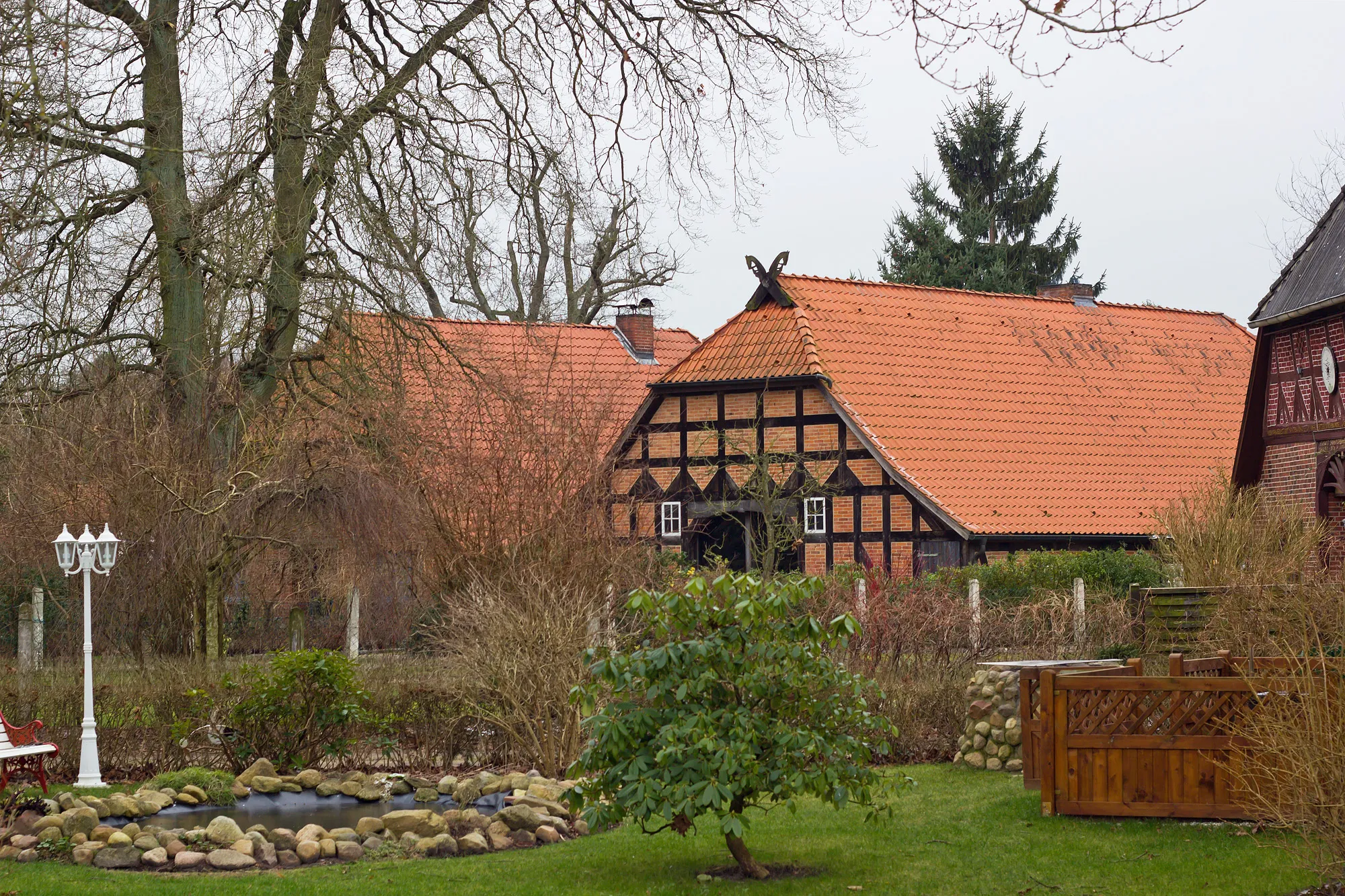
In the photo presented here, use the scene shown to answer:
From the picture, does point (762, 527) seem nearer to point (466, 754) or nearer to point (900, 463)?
point (900, 463)

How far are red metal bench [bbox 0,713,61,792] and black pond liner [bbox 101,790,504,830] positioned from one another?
1223 mm

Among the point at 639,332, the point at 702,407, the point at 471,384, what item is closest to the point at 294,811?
the point at 471,384

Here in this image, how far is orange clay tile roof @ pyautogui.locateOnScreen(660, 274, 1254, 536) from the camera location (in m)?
26.0

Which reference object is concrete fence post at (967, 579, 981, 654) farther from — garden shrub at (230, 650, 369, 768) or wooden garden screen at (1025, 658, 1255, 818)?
garden shrub at (230, 650, 369, 768)

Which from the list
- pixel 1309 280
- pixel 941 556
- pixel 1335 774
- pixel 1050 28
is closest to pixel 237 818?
pixel 1335 774

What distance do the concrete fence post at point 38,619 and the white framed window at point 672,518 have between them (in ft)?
34.9

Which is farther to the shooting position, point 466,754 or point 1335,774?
point 466,754

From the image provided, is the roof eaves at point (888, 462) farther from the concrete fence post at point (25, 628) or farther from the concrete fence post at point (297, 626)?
the concrete fence post at point (25, 628)

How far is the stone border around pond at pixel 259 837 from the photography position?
9883mm

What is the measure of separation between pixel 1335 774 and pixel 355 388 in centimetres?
1217

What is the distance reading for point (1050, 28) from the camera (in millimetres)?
5941

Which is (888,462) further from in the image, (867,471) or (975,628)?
(975,628)

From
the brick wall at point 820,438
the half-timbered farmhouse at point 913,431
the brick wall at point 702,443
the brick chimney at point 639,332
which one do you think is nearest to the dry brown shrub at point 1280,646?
the half-timbered farmhouse at point 913,431

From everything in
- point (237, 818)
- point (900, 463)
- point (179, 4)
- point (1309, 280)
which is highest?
point (179, 4)
